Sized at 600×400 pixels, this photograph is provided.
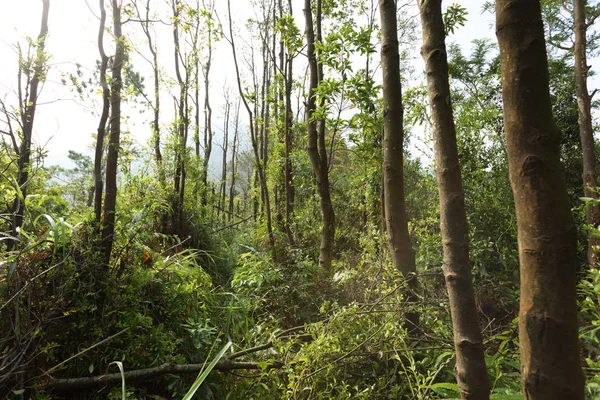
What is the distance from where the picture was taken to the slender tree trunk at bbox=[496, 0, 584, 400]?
2.74 ft

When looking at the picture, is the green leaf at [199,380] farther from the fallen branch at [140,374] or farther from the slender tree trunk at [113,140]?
the slender tree trunk at [113,140]

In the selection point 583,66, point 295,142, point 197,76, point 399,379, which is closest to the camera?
point 399,379

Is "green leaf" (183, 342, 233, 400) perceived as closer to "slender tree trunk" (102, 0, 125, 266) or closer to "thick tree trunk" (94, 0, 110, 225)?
"slender tree trunk" (102, 0, 125, 266)

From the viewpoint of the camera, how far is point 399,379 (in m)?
1.88

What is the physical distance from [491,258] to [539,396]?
202 inches

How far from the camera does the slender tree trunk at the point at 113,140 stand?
2.60 m

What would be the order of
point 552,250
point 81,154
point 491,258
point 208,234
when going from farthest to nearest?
1. point 81,154
2. point 208,234
3. point 491,258
4. point 552,250

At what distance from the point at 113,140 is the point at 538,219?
10.1ft

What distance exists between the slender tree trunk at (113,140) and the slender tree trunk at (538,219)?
260cm

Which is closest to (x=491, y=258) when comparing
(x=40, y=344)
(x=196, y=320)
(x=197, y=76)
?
(x=196, y=320)

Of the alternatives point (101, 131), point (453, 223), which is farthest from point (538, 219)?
point (101, 131)

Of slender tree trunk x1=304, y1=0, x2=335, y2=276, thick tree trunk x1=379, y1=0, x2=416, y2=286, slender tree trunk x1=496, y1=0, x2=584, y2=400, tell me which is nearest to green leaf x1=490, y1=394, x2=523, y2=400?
slender tree trunk x1=496, y1=0, x2=584, y2=400

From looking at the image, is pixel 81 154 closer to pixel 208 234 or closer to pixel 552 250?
pixel 208 234

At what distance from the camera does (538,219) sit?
856mm
